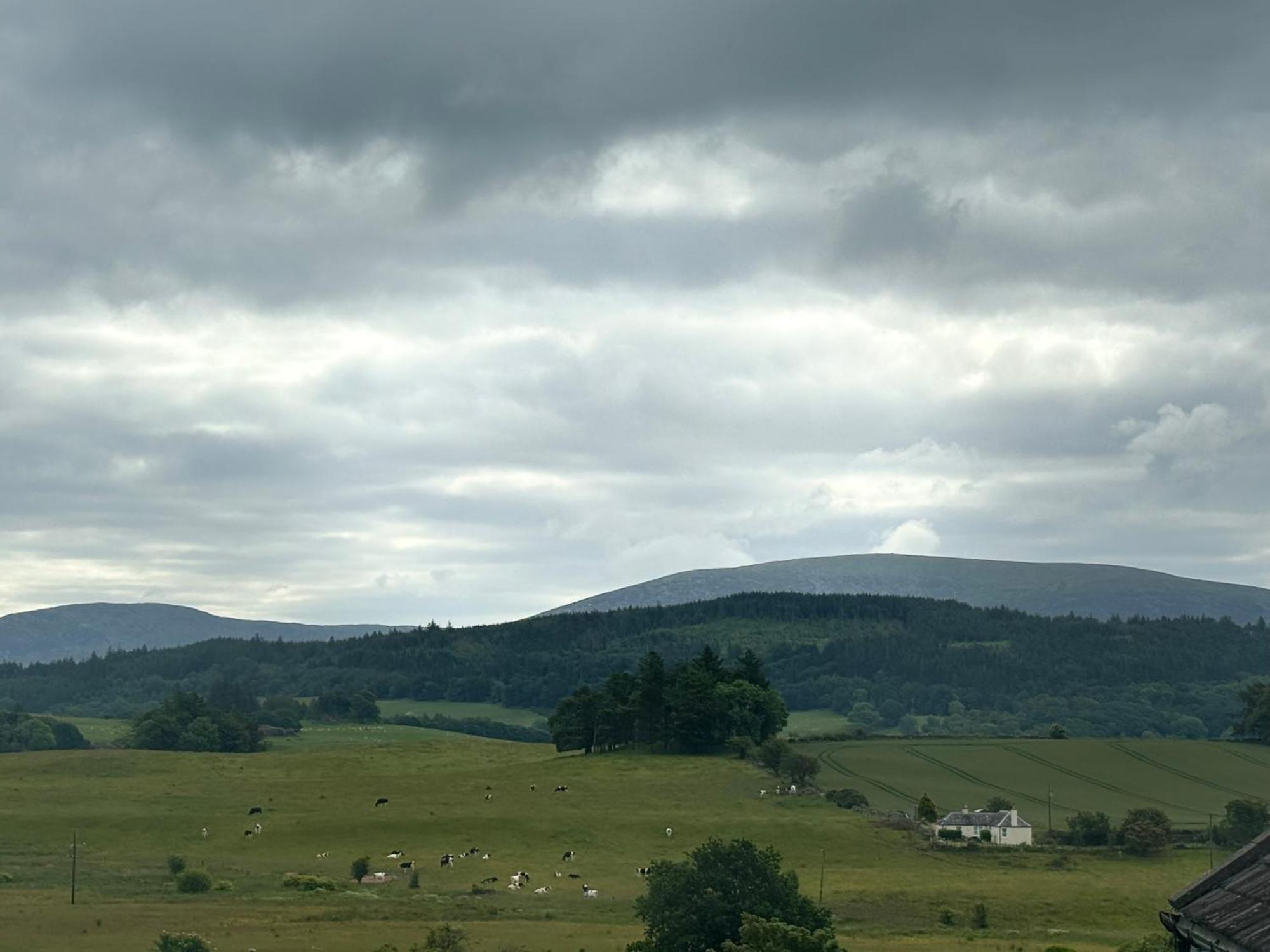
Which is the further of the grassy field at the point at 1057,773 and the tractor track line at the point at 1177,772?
the tractor track line at the point at 1177,772

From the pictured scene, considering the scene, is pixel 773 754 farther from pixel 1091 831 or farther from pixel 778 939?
pixel 778 939

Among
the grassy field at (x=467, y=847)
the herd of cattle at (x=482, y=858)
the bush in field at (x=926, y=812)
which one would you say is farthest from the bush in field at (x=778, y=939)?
the bush in field at (x=926, y=812)

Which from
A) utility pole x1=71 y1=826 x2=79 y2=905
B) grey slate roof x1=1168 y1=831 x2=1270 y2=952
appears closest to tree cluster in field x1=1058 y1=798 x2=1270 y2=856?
utility pole x1=71 y1=826 x2=79 y2=905

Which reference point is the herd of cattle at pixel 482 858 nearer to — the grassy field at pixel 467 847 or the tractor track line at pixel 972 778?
the grassy field at pixel 467 847

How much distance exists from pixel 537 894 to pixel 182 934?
3171 cm

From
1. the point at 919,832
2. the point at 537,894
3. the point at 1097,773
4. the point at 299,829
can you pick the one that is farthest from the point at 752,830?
the point at 1097,773

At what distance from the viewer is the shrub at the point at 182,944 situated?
6244 centimetres

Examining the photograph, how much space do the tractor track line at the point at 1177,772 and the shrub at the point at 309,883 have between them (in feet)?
331

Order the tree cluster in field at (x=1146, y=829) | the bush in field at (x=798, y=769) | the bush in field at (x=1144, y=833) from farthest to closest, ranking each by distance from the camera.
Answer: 1. the bush in field at (x=798, y=769)
2. the tree cluster in field at (x=1146, y=829)
3. the bush in field at (x=1144, y=833)

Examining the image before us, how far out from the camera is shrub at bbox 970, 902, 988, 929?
88856mm

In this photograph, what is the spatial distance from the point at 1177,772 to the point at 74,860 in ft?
430

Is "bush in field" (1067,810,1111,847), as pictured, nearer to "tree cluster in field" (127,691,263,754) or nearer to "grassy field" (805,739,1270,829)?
"grassy field" (805,739,1270,829)

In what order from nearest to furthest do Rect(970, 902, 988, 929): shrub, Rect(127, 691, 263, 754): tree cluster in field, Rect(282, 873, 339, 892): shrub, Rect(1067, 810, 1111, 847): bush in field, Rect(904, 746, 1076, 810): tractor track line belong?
Rect(970, 902, 988, 929): shrub < Rect(282, 873, 339, 892): shrub < Rect(1067, 810, 1111, 847): bush in field < Rect(904, 746, 1076, 810): tractor track line < Rect(127, 691, 263, 754): tree cluster in field

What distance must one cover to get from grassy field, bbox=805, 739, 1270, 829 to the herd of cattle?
43115mm
